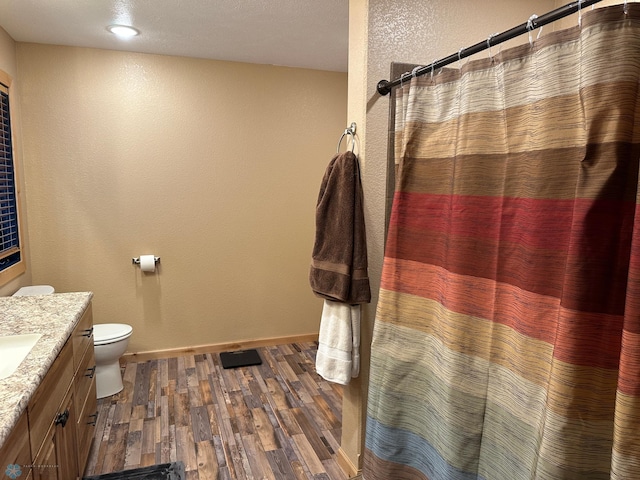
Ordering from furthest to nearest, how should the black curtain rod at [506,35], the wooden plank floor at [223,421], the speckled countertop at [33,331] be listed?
the wooden plank floor at [223,421], the speckled countertop at [33,331], the black curtain rod at [506,35]

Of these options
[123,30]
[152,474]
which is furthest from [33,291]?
[123,30]

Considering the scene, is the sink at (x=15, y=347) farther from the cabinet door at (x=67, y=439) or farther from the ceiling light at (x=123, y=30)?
the ceiling light at (x=123, y=30)

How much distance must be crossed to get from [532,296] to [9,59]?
3.47 metres

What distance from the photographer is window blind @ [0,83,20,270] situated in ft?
9.00

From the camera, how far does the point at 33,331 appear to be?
1.78 metres

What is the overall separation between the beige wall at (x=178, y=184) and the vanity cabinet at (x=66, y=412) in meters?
1.26

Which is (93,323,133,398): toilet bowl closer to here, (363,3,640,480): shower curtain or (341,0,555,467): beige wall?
(341,0,555,467): beige wall

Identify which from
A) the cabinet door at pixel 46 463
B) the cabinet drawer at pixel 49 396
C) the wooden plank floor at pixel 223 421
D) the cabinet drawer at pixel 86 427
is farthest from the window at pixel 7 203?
the cabinet door at pixel 46 463

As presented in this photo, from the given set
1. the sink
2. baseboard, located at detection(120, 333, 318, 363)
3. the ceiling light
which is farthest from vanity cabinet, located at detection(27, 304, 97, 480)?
the ceiling light

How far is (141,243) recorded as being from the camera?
356 centimetres

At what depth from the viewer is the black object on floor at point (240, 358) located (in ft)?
11.8

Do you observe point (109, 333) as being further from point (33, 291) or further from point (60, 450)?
point (60, 450)

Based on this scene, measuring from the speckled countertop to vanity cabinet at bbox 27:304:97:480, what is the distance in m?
0.06

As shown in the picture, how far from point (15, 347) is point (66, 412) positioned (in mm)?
321
